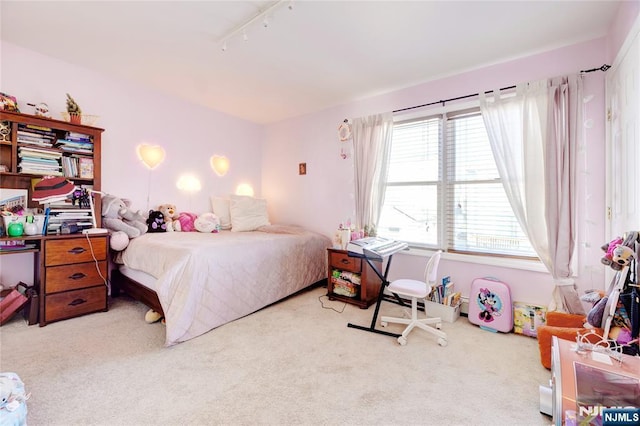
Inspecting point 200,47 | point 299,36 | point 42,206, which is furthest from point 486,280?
point 42,206

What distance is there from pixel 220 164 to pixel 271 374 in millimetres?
3180

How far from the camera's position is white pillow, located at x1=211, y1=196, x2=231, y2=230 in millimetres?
3980

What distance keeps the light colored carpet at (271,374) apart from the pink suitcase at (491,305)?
99mm

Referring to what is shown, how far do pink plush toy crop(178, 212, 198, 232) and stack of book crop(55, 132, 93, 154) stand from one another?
1153mm

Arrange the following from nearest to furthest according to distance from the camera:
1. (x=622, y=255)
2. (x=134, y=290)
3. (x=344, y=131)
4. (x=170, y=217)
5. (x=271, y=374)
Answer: (x=622, y=255) → (x=271, y=374) → (x=134, y=290) → (x=170, y=217) → (x=344, y=131)

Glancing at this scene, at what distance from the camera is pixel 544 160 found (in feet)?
7.64

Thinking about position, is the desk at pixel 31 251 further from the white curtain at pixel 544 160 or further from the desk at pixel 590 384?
the white curtain at pixel 544 160

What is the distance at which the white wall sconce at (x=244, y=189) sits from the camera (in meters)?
4.45

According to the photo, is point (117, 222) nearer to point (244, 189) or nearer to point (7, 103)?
point (7, 103)

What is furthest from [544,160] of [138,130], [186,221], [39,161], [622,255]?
[39,161]

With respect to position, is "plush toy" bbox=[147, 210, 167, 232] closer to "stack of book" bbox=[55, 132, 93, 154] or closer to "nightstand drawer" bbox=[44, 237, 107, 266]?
"nightstand drawer" bbox=[44, 237, 107, 266]

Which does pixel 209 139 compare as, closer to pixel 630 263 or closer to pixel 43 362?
pixel 43 362

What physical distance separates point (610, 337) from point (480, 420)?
83 centimetres

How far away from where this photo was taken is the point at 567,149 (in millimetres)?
2223
